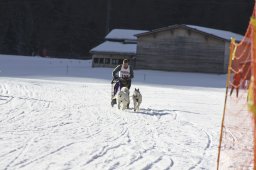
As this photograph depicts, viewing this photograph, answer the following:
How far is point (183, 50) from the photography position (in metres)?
42.8

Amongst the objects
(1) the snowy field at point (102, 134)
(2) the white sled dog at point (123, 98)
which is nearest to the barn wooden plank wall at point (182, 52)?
(1) the snowy field at point (102, 134)

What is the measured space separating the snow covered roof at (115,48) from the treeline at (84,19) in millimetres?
17973

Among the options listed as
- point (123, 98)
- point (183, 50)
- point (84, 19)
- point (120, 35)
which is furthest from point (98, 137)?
point (84, 19)

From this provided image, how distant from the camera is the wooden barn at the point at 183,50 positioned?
41.8 meters

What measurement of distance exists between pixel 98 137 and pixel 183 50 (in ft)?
109

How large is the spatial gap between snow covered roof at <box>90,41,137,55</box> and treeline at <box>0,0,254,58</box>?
17973 mm

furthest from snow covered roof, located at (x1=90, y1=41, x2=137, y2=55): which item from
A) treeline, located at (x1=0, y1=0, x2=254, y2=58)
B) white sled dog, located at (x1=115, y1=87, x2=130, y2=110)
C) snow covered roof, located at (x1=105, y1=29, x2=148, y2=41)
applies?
white sled dog, located at (x1=115, y1=87, x2=130, y2=110)

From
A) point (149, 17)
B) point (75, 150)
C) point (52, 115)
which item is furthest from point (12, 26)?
point (75, 150)

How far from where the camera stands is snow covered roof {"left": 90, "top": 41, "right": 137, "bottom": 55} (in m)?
46.0

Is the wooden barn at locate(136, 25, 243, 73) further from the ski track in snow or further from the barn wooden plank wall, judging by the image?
the ski track in snow

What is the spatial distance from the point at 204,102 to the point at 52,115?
833cm

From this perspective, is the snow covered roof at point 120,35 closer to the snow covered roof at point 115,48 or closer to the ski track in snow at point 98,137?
the snow covered roof at point 115,48

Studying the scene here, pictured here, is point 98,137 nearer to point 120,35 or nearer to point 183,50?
point 183,50

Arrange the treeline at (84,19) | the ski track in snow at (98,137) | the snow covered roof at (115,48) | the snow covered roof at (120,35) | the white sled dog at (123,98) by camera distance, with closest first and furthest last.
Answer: the ski track in snow at (98,137)
the white sled dog at (123,98)
the snow covered roof at (115,48)
the snow covered roof at (120,35)
the treeline at (84,19)
